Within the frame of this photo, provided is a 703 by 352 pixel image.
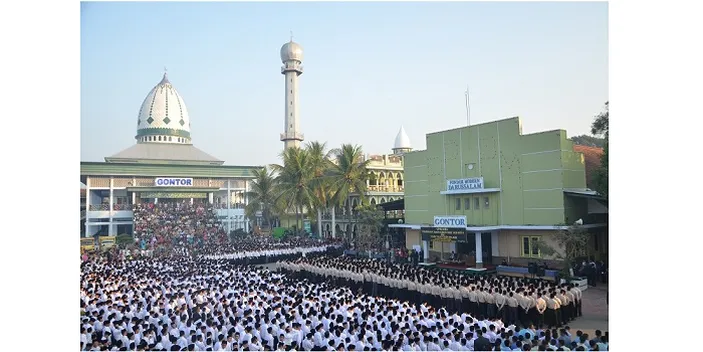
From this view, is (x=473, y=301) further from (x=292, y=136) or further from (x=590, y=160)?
(x=292, y=136)

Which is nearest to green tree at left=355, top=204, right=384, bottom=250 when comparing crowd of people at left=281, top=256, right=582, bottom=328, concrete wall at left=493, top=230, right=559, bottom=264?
concrete wall at left=493, top=230, right=559, bottom=264

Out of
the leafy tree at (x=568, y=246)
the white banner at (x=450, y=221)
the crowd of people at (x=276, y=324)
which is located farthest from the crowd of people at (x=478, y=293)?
the white banner at (x=450, y=221)

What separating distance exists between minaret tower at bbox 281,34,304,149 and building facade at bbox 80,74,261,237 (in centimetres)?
772

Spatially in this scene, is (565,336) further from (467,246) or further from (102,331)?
(467,246)

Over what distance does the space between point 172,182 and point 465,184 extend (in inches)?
744

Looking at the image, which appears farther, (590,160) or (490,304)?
(590,160)

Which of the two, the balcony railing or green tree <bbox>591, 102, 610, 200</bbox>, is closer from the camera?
green tree <bbox>591, 102, 610, 200</bbox>

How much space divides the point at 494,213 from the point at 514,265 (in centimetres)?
194

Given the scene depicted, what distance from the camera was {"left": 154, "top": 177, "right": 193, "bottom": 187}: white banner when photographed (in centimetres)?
2945

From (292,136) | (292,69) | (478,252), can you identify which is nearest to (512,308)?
(478,252)

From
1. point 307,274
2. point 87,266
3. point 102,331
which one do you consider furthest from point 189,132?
point 102,331

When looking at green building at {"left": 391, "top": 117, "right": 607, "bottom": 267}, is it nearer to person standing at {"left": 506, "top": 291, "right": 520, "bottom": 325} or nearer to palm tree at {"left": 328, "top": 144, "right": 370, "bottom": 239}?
palm tree at {"left": 328, "top": 144, "right": 370, "bottom": 239}

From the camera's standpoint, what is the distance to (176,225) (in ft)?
93.1

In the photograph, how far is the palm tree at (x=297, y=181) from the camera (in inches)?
1003
